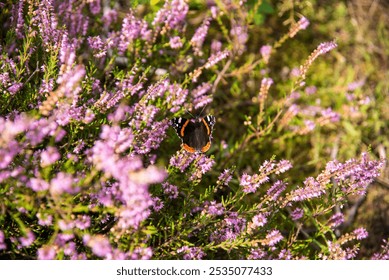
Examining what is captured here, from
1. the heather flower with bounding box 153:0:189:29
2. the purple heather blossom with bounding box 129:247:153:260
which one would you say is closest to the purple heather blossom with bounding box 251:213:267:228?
the purple heather blossom with bounding box 129:247:153:260

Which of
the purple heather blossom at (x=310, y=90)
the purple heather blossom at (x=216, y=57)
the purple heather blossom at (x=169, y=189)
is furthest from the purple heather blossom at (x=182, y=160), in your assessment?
the purple heather blossom at (x=310, y=90)

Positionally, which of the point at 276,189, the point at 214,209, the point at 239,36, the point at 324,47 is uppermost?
the point at 324,47

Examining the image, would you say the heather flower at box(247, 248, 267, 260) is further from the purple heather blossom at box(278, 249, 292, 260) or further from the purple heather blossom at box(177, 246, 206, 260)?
the purple heather blossom at box(177, 246, 206, 260)

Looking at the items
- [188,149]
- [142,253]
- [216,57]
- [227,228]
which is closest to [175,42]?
[216,57]

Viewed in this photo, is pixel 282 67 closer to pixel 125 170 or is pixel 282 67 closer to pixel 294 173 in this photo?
pixel 294 173

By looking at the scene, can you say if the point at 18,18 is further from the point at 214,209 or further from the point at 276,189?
the point at 276,189

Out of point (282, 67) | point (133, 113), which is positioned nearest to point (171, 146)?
point (133, 113)

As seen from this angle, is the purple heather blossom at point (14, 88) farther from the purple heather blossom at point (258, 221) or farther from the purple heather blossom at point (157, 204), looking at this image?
the purple heather blossom at point (258, 221)
